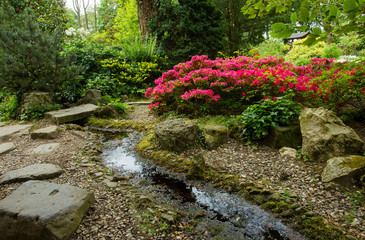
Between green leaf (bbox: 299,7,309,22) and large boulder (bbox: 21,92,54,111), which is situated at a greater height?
green leaf (bbox: 299,7,309,22)

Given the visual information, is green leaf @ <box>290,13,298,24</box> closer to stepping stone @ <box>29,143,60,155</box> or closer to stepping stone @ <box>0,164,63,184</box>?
stepping stone @ <box>0,164,63,184</box>

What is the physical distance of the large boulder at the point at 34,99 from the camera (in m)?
5.41

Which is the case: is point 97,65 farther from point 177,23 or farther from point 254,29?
point 254,29

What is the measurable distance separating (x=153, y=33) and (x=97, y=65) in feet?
9.67

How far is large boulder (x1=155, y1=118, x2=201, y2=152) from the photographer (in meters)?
3.46

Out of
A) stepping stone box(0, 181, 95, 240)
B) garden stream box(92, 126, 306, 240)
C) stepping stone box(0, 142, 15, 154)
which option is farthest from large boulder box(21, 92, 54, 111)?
stepping stone box(0, 181, 95, 240)

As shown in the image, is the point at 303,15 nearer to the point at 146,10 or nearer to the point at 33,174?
the point at 33,174

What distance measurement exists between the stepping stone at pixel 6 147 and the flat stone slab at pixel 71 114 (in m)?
1.16

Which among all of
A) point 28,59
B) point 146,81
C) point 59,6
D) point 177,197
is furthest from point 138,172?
point 59,6

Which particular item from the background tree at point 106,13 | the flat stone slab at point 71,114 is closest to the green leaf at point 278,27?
the flat stone slab at point 71,114

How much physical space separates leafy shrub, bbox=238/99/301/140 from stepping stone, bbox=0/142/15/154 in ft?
13.6

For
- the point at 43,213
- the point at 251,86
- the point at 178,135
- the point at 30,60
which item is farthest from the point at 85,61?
the point at 43,213

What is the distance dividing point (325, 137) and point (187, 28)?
6.87 meters

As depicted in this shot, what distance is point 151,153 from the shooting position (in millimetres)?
3564
